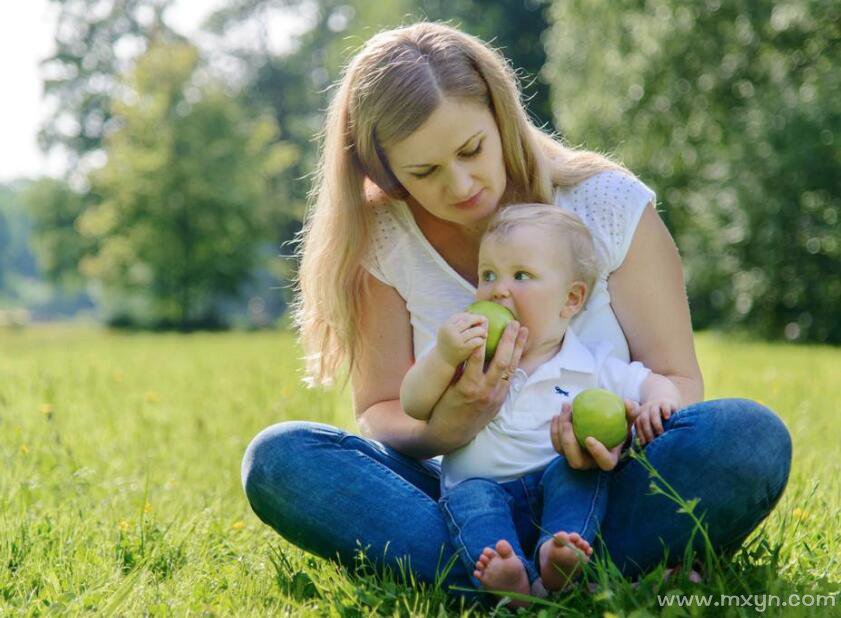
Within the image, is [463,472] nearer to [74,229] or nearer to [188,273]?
[188,273]

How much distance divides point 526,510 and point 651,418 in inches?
14.7

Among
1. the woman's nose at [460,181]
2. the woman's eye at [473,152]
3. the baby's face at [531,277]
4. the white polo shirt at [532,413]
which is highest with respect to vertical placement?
the woman's eye at [473,152]

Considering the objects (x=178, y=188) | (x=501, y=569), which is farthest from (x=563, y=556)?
(x=178, y=188)

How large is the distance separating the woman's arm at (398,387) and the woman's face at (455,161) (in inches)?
14.8

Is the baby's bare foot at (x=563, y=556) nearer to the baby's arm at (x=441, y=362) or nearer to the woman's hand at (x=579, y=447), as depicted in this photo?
the woman's hand at (x=579, y=447)

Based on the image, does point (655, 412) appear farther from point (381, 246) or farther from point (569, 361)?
point (381, 246)

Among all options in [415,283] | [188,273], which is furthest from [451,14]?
[415,283]

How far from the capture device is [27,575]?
8.16 ft

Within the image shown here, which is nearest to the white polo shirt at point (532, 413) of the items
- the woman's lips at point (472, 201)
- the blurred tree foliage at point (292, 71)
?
the woman's lips at point (472, 201)

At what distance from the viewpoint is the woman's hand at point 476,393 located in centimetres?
247

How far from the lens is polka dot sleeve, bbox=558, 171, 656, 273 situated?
2.86m

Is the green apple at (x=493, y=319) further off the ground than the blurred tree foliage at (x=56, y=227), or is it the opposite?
the green apple at (x=493, y=319)

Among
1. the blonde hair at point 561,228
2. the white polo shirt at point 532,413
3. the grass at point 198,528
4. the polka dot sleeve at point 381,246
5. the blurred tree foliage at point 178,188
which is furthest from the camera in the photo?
the blurred tree foliage at point 178,188

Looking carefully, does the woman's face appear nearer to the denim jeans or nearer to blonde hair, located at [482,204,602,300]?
blonde hair, located at [482,204,602,300]
